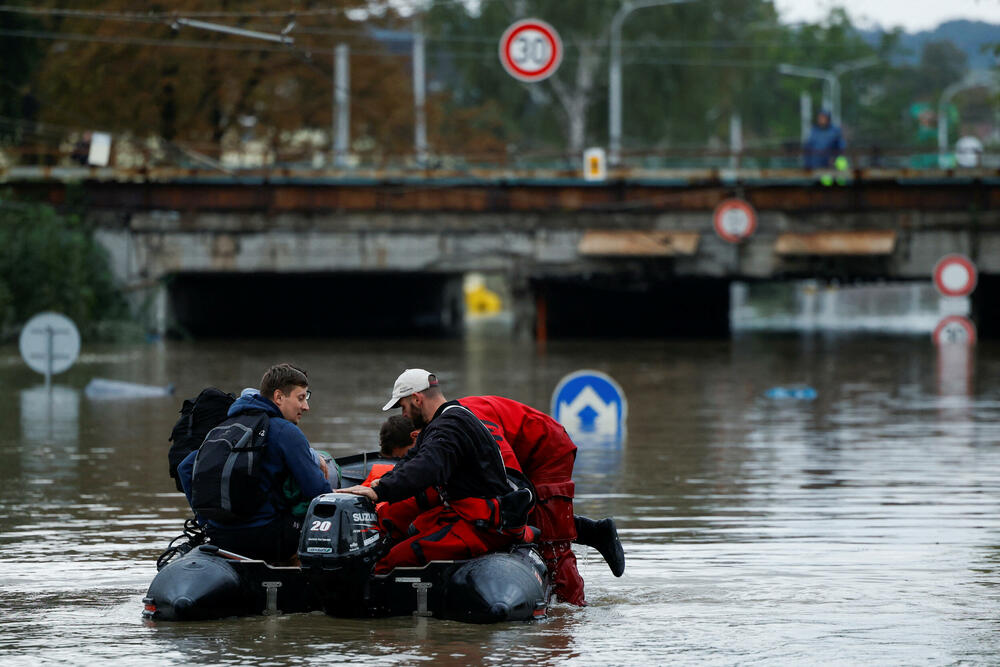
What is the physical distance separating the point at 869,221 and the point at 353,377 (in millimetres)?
18015

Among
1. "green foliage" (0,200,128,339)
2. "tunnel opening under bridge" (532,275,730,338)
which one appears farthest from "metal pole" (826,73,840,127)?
"green foliage" (0,200,128,339)

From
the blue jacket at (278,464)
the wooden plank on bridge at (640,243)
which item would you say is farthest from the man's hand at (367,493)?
the wooden plank on bridge at (640,243)

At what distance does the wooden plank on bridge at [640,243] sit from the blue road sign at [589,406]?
2421 cm

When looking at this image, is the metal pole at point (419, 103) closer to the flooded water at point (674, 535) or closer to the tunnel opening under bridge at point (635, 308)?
the tunnel opening under bridge at point (635, 308)

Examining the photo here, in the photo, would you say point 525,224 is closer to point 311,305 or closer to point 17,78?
point 311,305

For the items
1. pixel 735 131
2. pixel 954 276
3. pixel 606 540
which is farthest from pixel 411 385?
pixel 735 131

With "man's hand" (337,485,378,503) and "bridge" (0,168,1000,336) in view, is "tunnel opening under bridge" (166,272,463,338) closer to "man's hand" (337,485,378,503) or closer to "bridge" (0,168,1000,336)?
"bridge" (0,168,1000,336)

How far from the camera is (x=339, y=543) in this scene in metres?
9.47

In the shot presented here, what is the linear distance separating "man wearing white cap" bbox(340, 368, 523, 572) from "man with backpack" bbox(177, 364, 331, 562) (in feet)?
1.24

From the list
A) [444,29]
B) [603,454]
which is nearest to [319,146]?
[444,29]

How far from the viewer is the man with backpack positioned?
9.84 meters

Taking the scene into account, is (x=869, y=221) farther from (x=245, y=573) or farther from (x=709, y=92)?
(x=245, y=573)

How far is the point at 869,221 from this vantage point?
45.5m

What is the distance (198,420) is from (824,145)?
119 feet
